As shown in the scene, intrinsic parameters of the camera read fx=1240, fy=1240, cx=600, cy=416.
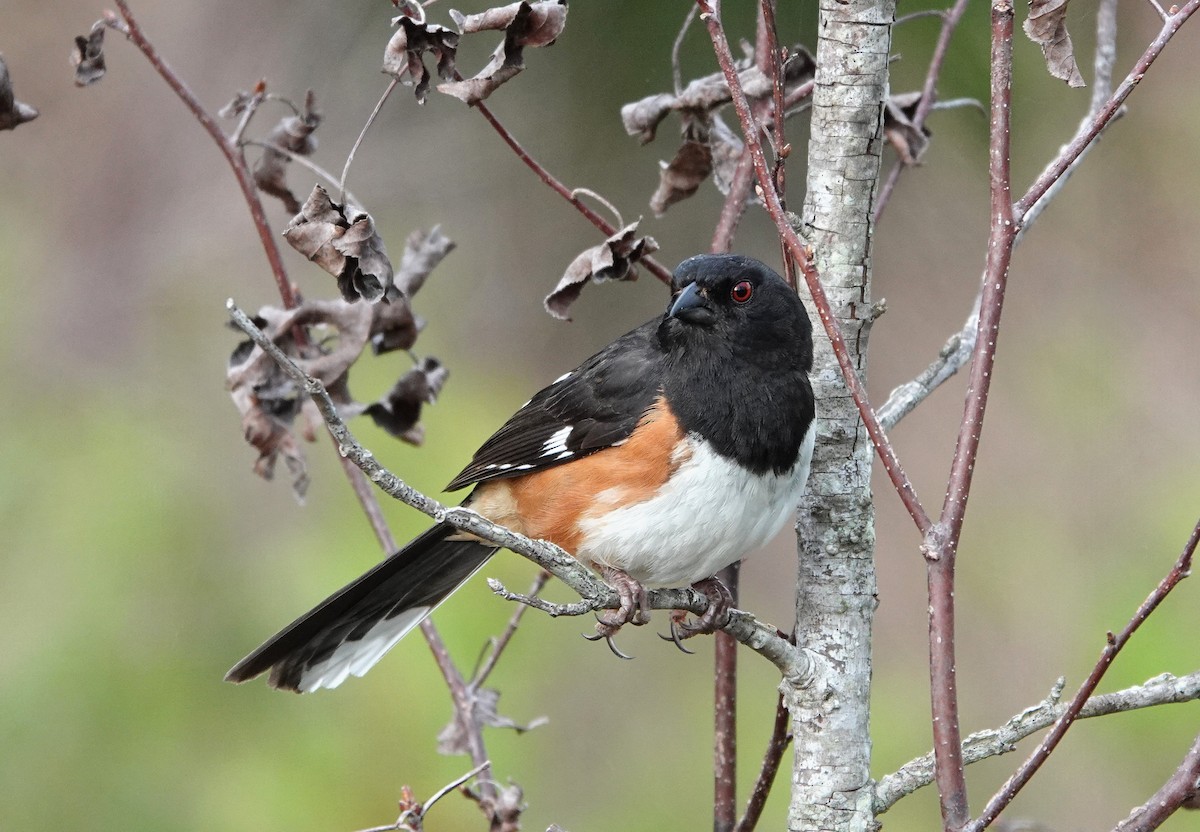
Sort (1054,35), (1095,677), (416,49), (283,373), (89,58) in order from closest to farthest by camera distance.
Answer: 1. (1095,677)
2. (1054,35)
3. (416,49)
4. (89,58)
5. (283,373)

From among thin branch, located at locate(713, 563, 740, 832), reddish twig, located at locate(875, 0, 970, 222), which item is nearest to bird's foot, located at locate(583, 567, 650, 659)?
thin branch, located at locate(713, 563, 740, 832)

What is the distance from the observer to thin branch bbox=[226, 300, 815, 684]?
126 centimetres

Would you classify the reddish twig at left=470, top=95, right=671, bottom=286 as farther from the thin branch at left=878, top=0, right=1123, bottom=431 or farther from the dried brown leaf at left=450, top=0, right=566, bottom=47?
the thin branch at left=878, top=0, right=1123, bottom=431

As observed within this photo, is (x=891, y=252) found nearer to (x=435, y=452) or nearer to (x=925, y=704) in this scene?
(x=925, y=704)

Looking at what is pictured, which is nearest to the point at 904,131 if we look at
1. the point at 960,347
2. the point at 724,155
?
the point at 724,155

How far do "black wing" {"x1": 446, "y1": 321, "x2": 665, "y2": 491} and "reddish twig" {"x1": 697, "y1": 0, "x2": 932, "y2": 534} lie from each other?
2.74 ft

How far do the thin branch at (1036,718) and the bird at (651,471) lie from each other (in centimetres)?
35

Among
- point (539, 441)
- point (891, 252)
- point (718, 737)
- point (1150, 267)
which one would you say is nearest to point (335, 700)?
point (539, 441)

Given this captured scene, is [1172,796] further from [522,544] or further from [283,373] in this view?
[283,373]

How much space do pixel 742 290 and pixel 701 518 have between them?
0.44m

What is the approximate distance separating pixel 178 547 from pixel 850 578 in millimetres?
2435

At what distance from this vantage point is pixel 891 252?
4719 mm

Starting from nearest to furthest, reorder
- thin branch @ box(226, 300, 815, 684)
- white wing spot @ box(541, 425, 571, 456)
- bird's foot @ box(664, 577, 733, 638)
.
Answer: thin branch @ box(226, 300, 815, 684) → bird's foot @ box(664, 577, 733, 638) → white wing spot @ box(541, 425, 571, 456)

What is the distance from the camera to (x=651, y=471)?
7.27ft
